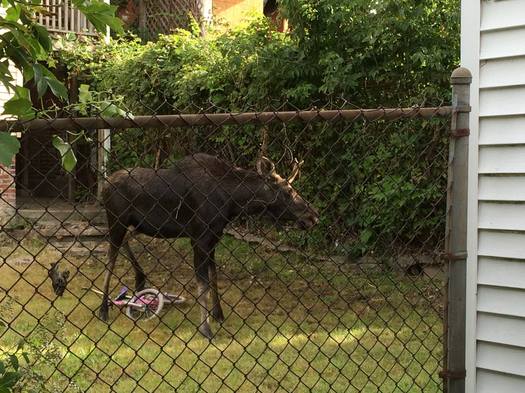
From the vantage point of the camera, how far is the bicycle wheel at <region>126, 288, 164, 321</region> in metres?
7.14

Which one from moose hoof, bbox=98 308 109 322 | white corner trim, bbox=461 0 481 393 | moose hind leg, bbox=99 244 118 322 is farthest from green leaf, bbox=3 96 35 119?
moose hoof, bbox=98 308 109 322

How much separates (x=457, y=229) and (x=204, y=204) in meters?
3.93

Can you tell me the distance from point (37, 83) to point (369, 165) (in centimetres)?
624

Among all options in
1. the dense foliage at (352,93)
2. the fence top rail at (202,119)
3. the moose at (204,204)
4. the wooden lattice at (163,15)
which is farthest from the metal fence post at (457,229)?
the wooden lattice at (163,15)

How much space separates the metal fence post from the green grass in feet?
2.13

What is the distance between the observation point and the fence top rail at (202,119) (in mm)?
2561

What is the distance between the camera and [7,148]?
2078 millimetres

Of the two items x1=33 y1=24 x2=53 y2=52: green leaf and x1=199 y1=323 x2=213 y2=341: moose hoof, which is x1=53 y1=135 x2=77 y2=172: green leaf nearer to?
x1=33 y1=24 x2=53 y2=52: green leaf

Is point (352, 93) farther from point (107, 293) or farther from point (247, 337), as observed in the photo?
point (107, 293)

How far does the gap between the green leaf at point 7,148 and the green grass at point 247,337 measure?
972 millimetres

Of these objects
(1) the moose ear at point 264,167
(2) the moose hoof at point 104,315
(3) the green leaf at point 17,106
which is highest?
(3) the green leaf at point 17,106

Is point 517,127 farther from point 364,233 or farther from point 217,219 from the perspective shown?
point 364,233

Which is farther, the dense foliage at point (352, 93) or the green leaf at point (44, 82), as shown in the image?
the dense foliage at point (352, 93)

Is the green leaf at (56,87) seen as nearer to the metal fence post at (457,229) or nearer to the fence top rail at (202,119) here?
the fence top rail at (202,119)
